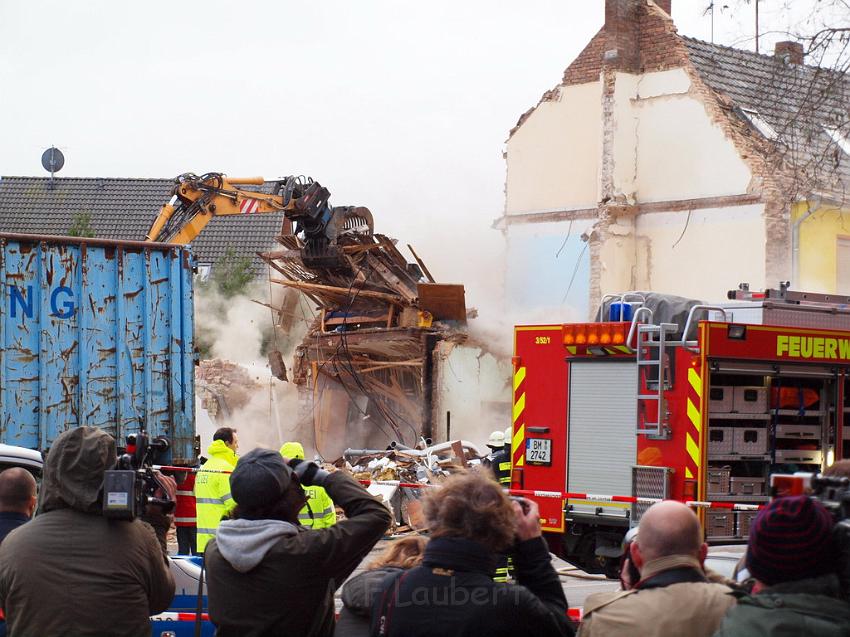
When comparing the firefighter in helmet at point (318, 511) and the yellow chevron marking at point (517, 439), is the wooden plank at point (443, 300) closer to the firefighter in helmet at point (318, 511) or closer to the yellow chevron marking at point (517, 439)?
the yellow chevron marking at point (517, 439)

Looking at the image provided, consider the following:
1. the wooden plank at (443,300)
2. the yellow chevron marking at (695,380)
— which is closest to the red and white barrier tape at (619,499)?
the yellow chevron marking at (695,380)

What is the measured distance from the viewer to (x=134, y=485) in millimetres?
3930

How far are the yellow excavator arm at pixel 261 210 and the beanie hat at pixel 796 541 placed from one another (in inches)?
583

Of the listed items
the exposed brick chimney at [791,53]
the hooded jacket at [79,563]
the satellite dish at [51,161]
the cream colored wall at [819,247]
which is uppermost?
the satellite dish at [51,161]

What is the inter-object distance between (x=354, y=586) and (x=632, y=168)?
2142 centimetres

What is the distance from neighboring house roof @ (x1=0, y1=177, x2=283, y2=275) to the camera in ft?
124

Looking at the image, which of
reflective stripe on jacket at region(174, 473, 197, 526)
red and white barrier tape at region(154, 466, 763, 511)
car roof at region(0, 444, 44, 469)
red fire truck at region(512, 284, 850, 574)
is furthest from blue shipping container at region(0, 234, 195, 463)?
red fire truck at region(512, 284, 850, 574)

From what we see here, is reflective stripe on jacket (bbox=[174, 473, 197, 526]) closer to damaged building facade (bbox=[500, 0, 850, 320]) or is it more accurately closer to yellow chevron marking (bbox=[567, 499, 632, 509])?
yellow chevron marking (bbox=[567, 499, 632, 509])

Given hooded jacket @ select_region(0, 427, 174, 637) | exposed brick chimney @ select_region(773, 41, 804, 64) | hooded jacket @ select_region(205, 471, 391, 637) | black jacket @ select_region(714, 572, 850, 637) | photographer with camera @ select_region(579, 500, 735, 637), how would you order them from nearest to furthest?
1. black jacket @ select_region(714, 572, 850, 637)
2. photographer with camera @ select_region(579, 500, 735, 637)
3. hooded jacket @ select_region(205, 471, 391, 637)
4. hooded jacket @ select_region(0, 427, 174, 637)
5. exposed brick chimney @ select_region(773, 41, 804, 64)

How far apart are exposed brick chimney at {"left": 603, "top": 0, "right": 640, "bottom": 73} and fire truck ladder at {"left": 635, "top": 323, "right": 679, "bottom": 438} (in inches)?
622

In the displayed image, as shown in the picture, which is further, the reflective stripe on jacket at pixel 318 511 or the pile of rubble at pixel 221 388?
the pile of rubble at pixel 221 388

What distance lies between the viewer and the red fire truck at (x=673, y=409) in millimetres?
9164

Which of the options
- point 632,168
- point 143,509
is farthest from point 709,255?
point 143,509

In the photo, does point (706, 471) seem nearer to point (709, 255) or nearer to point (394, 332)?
point (394, 332)
